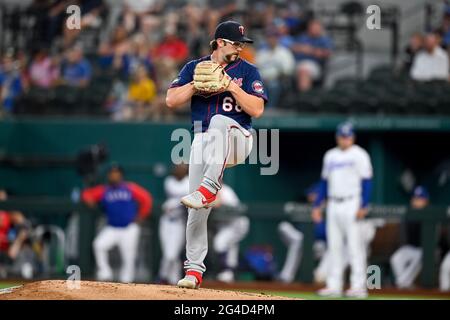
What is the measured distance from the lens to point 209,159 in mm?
7957

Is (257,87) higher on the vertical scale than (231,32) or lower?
lower

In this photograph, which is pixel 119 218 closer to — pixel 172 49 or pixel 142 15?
pixel 172 49

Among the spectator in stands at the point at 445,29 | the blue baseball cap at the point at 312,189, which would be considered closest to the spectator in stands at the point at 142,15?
the blue baseball cap at the point at 312,189

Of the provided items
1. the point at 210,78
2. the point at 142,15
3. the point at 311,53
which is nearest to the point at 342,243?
the point at 311,53

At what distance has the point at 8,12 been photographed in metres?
19.1

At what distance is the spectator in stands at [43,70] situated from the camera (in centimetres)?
1833

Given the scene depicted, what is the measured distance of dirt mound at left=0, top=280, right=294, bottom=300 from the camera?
7320 mm

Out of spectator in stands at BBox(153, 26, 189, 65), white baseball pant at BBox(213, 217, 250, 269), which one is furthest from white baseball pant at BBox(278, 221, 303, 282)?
spectator in stands at BBox(153, 26, 189, 65)

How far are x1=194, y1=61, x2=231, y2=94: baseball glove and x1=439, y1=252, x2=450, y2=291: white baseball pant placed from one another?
7672 mm

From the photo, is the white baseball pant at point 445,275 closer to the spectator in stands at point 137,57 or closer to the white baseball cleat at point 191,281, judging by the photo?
the spectator in stands at point 137,57

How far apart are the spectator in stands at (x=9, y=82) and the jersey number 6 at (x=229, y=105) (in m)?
10.4

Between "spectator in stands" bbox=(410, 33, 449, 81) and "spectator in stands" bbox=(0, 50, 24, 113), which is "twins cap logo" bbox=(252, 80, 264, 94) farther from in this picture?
"spectator in stands" bbox=(0, 50, 24, 113)

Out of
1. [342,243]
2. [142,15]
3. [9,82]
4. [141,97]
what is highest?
[142,15]

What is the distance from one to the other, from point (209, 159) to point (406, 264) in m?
7.69
